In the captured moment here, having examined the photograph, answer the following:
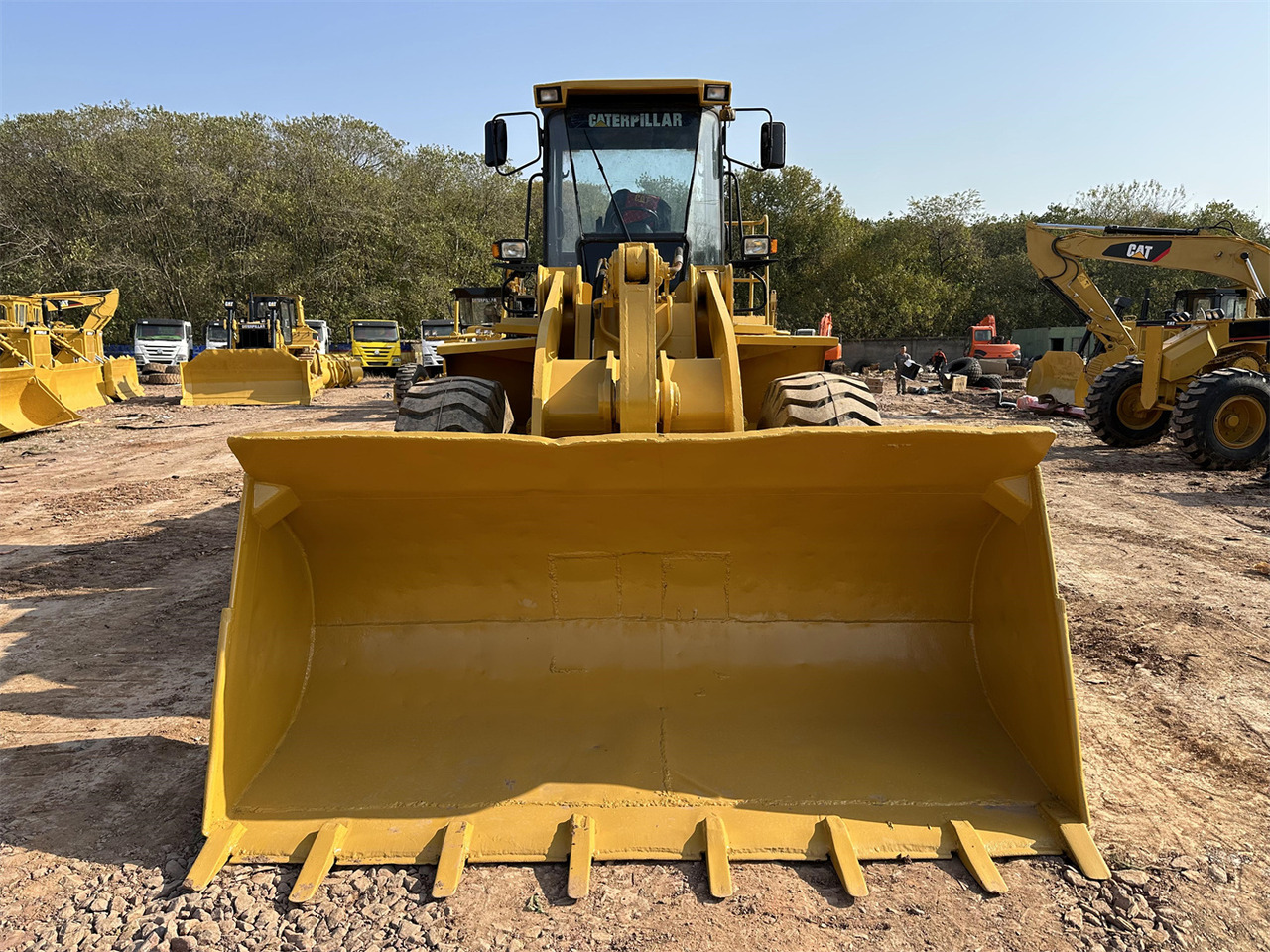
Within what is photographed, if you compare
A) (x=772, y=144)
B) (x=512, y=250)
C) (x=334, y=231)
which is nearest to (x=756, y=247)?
(x=772, y=144)

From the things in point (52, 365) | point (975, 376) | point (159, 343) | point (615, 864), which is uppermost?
point (159, 343)

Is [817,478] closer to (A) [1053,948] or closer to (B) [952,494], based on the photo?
(B) [952,494]

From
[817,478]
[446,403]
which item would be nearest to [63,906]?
[446,403]

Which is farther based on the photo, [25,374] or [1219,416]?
[25,374]

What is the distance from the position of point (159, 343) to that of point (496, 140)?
2352 centimetres

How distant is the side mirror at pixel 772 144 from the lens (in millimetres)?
5164

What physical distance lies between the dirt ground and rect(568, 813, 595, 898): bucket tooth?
0.04 meters

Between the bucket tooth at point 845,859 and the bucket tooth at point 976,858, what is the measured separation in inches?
11.8

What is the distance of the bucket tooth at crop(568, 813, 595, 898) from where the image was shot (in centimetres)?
229

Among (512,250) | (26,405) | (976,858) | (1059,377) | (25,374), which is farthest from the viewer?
(1059,377)

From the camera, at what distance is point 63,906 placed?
7.45 ft

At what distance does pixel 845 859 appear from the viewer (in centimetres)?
237

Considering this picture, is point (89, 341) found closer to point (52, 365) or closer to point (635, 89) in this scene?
point (52, 365)

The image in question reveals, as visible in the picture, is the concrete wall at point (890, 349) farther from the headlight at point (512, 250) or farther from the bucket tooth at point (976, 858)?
the bucket tooth at point (976, 858)
